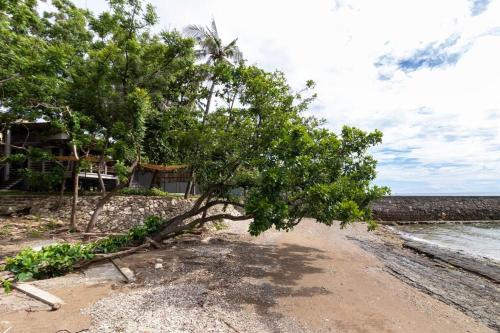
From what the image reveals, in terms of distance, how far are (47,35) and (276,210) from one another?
53.9 ft

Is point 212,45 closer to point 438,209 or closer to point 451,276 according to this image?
point 451,276

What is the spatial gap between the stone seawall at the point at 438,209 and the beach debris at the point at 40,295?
116ft

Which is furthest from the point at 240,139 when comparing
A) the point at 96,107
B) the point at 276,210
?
the point at 96,107

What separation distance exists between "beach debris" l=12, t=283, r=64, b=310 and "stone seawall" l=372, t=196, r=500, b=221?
35.5 m

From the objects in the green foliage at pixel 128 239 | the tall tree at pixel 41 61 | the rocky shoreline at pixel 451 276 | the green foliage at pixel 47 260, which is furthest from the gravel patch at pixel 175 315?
the tall tree at pixel 41 61

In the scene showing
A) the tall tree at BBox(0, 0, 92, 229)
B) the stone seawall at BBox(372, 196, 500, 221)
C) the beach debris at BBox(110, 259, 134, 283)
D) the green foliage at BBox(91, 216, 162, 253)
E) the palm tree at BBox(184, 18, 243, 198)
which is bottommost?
the beach debris at BBox(110, 259, 134, 283)

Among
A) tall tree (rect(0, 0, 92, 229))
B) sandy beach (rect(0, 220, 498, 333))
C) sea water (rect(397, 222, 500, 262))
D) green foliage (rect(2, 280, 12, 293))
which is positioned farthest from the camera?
sea water (rect(397, 222, 500, 262))

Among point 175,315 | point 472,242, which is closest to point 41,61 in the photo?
point 175,315

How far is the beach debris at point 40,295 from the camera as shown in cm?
630

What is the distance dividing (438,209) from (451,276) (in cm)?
3237

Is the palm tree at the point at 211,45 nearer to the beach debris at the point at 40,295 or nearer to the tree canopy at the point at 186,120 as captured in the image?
the tree canopy at the point at 186,120

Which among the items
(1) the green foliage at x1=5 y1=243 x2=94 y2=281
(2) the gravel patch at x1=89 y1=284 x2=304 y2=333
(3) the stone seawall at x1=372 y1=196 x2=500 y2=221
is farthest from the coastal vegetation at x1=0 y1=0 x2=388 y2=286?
(3) the stone seawall at x1=372 y1=196 x2=500 y2=221

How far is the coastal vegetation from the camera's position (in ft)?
30.1

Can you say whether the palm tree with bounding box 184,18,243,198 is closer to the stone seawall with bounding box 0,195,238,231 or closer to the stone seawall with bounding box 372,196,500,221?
the stone seawall with bounding box 0,195,238,231
